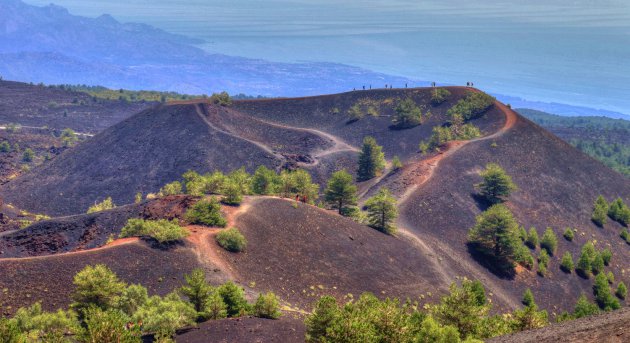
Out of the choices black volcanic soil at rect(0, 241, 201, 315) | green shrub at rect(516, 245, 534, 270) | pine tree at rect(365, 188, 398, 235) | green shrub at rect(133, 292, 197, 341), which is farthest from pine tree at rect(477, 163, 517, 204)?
green shrub at rect(133, 292, 197, 341)

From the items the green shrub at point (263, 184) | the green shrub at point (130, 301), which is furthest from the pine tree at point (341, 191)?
the green shrub at point (130, 301)

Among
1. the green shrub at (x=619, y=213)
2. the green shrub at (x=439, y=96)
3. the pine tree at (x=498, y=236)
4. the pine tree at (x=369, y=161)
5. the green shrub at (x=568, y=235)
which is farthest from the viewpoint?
the green shrub at (x=439, y=96)

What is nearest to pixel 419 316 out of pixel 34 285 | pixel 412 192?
pixel 34 285

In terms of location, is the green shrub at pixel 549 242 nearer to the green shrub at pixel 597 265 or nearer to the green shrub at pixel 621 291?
the green shrub at pixel 597 265

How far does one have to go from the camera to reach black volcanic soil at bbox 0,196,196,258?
57.4 m

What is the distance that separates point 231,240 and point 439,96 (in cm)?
9821

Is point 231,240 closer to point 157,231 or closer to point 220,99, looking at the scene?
point 157,231

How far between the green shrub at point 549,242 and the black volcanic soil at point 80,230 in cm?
4892

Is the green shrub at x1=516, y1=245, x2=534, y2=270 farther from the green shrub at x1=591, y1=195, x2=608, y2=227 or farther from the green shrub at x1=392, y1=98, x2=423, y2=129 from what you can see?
the green shrub at x1=392, y1=98, x2=423, y2=129

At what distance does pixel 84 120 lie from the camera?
185750 mm

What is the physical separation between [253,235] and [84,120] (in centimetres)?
15094

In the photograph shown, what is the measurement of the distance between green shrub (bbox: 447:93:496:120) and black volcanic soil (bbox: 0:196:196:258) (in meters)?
83.4

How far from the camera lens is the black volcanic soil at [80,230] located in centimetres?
5738

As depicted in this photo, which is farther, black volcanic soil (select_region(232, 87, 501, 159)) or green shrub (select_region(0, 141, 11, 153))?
green shrub (select_region(0, 141, 11, 153))
